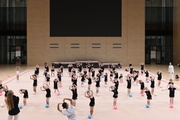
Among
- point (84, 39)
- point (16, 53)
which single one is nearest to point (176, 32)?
point (84, 39)

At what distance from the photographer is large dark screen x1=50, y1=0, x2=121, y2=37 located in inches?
1534

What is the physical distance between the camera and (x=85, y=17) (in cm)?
3894

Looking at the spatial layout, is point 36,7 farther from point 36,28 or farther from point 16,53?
point 16,53

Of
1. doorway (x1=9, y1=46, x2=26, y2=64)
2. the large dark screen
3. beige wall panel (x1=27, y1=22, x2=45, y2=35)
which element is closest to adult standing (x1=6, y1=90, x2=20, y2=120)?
the large dark screen

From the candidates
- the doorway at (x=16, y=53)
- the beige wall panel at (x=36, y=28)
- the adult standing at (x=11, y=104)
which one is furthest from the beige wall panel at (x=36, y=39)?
the adult standing at (x=11, y=104)

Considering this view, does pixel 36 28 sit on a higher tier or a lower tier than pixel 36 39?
higher

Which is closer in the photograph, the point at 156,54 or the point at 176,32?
the point at 176,32

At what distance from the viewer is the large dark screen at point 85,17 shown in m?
39.0

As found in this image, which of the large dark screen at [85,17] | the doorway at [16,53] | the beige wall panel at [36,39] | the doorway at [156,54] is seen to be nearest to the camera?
the large dark screen at [85,17]

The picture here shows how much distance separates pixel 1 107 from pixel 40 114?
2.61 m

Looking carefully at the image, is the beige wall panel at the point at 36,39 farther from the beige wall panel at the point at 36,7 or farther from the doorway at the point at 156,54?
the doorway at the point at 156,54

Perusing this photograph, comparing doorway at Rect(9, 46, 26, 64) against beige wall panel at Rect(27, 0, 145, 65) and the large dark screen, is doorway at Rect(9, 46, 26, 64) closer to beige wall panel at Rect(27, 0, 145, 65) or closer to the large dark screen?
beige wall panel at Rect(27, 0, 145, 65)

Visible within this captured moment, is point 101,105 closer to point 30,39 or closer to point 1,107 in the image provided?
point 1,107

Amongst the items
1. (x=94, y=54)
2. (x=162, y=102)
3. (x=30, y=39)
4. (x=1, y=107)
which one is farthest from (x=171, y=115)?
(x=30, y=39)
